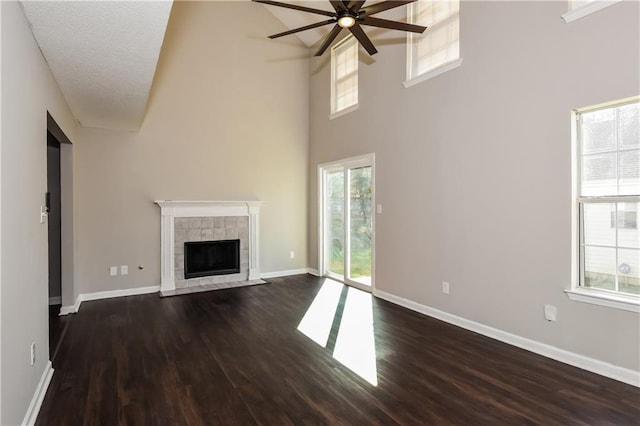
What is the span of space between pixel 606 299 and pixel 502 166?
1401mm

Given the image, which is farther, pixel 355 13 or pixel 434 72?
pixel 434 72

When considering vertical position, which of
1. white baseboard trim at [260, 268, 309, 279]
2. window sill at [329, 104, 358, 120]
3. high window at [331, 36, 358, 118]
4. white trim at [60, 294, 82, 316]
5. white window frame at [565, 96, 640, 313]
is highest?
high window at [331, 36, 358, 118]

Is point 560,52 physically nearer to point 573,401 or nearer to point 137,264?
point 573,401

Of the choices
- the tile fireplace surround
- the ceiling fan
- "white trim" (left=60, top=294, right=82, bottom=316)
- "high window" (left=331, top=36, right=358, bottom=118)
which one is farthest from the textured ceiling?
"high window" (left=331, top=36, right=358, bottom=118)

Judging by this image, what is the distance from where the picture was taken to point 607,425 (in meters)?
2.09

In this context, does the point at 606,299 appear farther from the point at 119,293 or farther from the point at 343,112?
the point at 119,293

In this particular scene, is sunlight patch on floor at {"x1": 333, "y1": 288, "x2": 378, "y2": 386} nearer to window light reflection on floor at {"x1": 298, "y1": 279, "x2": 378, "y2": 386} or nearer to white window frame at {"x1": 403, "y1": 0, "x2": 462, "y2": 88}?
window light reflection on floor at {"x1": 298, "y1": 279, "x2": 378, "y2": 386}

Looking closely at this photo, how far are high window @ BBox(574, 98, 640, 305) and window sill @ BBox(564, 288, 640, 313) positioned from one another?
2cm

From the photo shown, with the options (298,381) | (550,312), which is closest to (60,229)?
(298,381)

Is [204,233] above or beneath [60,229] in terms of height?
beneath

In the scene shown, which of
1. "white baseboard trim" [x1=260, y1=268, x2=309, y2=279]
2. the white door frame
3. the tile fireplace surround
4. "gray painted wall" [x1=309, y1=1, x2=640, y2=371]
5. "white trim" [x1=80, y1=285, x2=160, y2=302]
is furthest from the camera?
"white baseboard trim" [x1=260, y1=268, x2=309, y2=279]

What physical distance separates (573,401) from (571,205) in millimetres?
1502

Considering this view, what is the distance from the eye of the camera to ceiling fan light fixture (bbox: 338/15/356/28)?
3.18m

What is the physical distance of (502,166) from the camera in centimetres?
339
